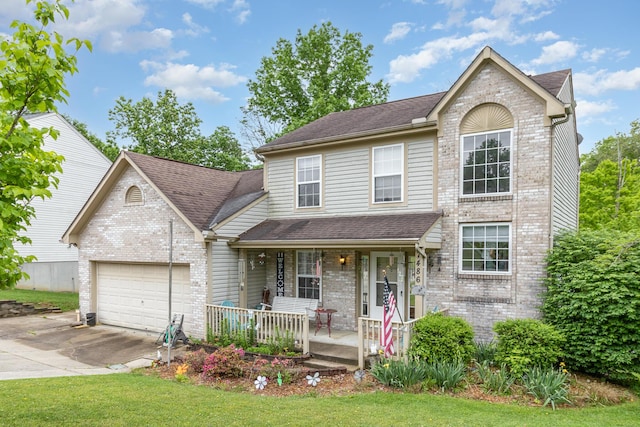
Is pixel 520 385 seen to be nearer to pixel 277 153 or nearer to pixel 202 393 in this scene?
pixel 202 393

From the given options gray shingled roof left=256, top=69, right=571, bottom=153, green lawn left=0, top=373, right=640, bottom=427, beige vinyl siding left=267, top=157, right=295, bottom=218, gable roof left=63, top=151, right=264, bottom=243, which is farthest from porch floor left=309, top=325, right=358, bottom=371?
gray shingled roof left=256, top=69, right=571, bottom=153

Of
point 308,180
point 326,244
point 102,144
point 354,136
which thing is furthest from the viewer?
point 102,144

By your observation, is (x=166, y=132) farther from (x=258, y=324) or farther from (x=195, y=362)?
(x=195, y=362)

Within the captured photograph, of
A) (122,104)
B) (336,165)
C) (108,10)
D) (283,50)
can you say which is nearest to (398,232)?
(336,165)

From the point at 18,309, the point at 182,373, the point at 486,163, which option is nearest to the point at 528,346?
the point at 486,163

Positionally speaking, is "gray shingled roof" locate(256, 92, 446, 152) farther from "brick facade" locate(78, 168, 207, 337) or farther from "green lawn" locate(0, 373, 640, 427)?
"green lawn" locate(0, 373, 640, 427)

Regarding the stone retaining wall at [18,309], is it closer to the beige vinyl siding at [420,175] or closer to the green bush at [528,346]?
the beige vinyl siding at [420,175]

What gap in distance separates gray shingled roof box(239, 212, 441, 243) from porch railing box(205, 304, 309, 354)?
220 cm

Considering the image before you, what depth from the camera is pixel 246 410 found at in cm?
667

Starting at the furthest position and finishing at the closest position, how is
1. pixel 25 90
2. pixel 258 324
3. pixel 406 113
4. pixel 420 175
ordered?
pixel 406 113 < pixel 420 175 < pixel 258 324 < pixel 25 90

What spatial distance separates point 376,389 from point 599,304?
4.87m

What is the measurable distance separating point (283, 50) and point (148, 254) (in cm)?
2078

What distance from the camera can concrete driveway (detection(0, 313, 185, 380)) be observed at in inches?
377

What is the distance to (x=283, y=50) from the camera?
29031 millimetres
